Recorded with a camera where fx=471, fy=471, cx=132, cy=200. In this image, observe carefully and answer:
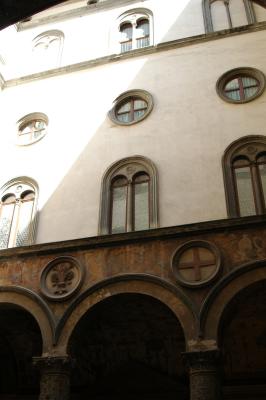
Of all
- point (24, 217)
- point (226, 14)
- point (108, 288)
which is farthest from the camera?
point (226, 14)

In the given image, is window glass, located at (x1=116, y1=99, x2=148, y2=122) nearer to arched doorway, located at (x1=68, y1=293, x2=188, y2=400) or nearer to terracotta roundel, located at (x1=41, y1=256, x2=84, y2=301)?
terracotta roundel, located at (x1=41, y1=256, x2=84, y2=301)

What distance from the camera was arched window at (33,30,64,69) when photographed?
15680mm

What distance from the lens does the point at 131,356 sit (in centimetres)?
1019

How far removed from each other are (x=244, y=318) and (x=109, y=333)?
277cm

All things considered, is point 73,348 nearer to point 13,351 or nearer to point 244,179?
point 13,351

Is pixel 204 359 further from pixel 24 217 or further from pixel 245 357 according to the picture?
pixel 24 217

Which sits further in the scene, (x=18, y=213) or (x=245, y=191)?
(x=18, y=213)

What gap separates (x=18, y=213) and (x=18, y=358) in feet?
11.4

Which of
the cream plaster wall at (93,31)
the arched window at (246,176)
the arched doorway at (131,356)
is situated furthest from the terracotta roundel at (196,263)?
the cream plaster wall at (93,31)

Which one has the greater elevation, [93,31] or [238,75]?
[93,31]

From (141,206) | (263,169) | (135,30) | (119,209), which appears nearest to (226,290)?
(141,206)

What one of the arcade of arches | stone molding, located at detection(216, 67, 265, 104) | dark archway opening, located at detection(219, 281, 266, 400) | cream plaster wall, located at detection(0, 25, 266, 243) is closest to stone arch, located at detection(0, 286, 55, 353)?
the arcade of arches

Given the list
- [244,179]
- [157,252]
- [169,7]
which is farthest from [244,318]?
[169,7]

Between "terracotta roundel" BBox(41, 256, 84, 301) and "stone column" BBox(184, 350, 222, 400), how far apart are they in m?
2.53
